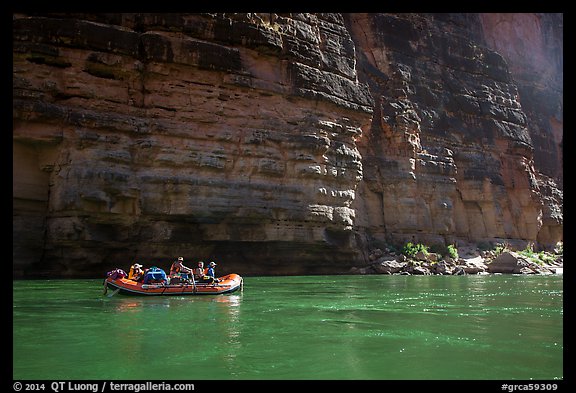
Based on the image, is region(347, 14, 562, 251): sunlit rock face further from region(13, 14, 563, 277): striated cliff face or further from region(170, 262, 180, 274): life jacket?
region(170, 262, 180, 274): life jacket

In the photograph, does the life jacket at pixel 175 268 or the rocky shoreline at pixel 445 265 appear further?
the rocky shoreline at pixel 445 265

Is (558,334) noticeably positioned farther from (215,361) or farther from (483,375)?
(215,361)

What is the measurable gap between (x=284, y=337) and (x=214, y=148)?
59.6ft

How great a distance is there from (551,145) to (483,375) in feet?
168

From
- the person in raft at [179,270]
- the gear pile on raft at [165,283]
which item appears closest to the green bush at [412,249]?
the gear pile on raft at [165,283]

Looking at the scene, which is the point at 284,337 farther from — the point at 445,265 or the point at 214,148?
the point at 445,265

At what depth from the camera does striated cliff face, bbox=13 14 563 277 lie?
2448 centimetres

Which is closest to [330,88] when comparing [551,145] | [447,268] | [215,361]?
[447,268]

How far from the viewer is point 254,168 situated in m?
27.8

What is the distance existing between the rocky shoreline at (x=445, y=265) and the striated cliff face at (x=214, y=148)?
1.08m

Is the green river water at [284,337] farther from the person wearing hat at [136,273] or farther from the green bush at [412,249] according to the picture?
the green bush at [412,249]

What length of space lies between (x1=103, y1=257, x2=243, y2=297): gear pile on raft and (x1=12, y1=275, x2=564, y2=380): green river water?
518 millimetres

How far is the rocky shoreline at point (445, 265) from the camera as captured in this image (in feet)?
104

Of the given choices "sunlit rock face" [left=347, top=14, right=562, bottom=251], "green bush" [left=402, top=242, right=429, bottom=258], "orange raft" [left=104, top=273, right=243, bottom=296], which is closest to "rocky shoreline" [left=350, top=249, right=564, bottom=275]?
"green bush" [left=402, top=242, right=429, bottom=258]
